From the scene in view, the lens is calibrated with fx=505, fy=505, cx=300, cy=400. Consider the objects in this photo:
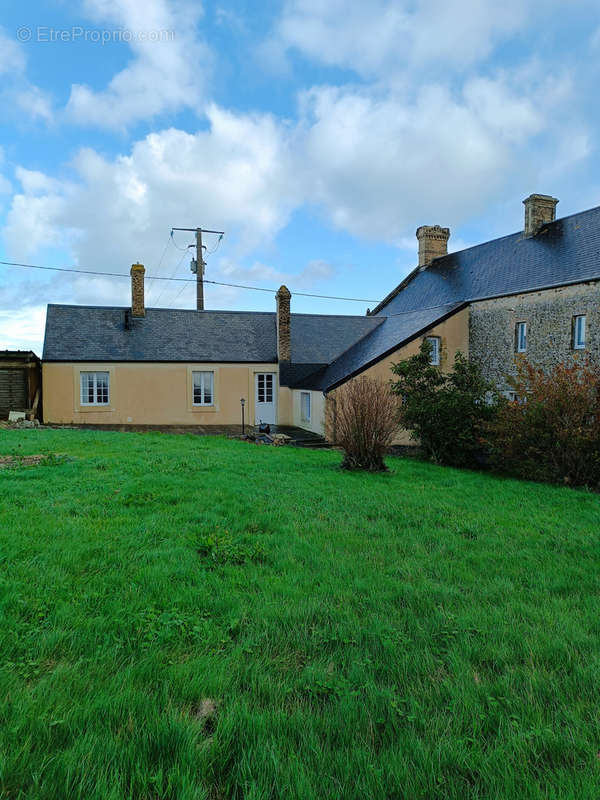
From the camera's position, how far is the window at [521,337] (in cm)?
2055

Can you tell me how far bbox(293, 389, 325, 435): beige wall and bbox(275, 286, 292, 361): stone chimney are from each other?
1.99 metres

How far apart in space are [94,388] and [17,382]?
10.1 ft

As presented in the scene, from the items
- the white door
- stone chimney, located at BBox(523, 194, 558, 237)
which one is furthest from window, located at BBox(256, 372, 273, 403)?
stone chimney, located at BBox(523, 194, 558, 237)

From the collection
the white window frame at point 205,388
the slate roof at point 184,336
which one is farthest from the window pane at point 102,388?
the white window frame at point 205,388

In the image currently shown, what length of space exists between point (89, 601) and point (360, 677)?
220cm

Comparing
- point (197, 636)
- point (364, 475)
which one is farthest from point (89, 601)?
point (364, 475)

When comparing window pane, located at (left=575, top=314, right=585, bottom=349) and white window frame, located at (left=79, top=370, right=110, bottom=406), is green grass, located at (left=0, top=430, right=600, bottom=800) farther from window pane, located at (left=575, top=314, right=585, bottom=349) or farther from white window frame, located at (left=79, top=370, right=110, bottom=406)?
white window frame, located at (left=79, top=370, right=110, bottom=406)

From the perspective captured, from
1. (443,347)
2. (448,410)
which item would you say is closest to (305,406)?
(443,347)

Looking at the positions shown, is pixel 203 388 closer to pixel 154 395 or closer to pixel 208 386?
pixel 208 386

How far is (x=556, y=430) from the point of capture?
12195 mm

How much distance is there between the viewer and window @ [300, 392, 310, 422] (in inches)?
905

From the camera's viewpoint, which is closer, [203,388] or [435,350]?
[435,350]

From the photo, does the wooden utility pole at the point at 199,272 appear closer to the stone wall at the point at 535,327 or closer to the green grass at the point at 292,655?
the stone wall at the point at 535,327

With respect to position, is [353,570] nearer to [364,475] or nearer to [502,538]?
[502,538]
